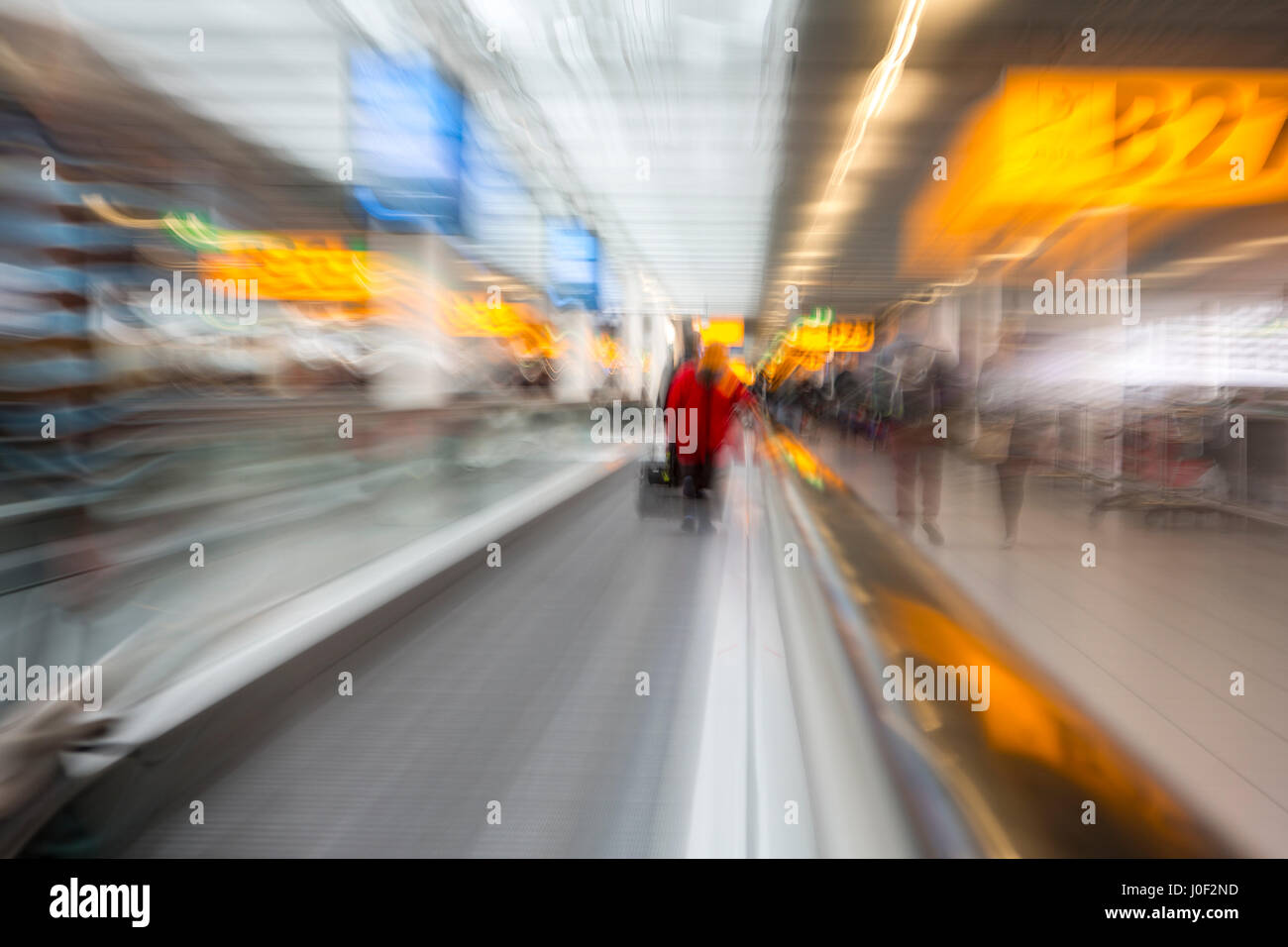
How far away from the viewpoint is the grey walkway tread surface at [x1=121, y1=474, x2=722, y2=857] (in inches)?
124

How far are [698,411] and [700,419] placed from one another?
0.42 feet

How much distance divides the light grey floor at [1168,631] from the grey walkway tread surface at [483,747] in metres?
1.78

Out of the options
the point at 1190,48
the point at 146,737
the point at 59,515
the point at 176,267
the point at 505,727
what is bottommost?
the point at 505,727

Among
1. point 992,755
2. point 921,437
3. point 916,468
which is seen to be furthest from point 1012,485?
point 992,755

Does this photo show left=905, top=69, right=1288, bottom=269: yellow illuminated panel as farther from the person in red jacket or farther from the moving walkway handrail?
the moving walkway handrail

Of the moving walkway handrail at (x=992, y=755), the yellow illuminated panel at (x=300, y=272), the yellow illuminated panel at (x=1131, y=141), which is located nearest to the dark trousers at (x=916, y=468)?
the yellow illuminated panel at (x=1131, y=141)

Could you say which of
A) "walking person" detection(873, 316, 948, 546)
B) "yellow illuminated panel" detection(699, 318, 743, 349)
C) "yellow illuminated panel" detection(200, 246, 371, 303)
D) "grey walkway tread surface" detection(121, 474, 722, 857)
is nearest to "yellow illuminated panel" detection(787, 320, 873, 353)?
"yellow illuminated panel" detection(699, 318, 743, 349)

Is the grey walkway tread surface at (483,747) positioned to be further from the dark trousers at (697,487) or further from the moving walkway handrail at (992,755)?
the dark trousers at (697,487)

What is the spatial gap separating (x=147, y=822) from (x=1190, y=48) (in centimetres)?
1092

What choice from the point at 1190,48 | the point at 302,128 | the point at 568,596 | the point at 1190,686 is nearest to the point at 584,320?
the point at 302,128

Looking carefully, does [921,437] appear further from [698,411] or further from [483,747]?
[483,747]

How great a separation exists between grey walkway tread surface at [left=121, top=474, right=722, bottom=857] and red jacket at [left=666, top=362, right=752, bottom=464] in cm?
336
